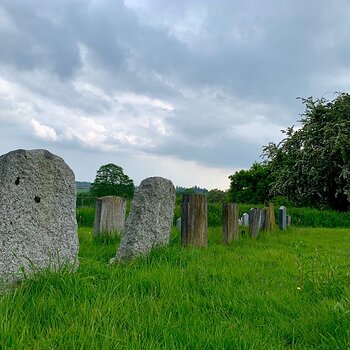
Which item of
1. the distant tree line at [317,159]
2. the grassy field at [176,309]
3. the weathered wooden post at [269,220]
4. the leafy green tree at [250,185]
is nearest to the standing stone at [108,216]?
the grassy field at [176,309]

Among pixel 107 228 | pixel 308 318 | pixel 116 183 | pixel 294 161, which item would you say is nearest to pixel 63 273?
pixel 308 318

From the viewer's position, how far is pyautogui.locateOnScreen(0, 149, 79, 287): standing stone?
3930 millimetres

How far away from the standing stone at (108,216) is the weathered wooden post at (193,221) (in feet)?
5.18

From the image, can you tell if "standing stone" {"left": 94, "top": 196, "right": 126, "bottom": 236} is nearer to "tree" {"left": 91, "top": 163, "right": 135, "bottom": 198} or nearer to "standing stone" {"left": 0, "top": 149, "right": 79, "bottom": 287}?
"standing stone" {"left": 0, "top": 149, "right": 79, "bottom": 287}

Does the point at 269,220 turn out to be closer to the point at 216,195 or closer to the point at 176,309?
the point at 176,309

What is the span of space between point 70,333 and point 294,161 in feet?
87.3

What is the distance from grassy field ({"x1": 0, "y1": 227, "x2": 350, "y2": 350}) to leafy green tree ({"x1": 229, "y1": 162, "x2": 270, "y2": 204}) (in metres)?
34.1

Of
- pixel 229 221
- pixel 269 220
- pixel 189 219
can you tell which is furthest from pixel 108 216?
pixel 269 220

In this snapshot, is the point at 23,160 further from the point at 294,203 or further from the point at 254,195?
Answer: the point at 254,195

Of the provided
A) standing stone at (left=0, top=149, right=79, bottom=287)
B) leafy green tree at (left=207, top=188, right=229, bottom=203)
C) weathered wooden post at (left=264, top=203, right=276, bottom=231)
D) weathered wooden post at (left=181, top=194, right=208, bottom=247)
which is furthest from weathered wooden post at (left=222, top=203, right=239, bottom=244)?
leafy green tree at (left=207, top=188, right=229, bottom=203)

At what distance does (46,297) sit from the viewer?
137 inches

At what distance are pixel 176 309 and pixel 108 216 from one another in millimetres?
4686

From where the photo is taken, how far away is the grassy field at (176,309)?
9.27 feet

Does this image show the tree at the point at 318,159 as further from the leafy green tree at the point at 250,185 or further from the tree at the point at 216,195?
the tree at the point at 216,195
